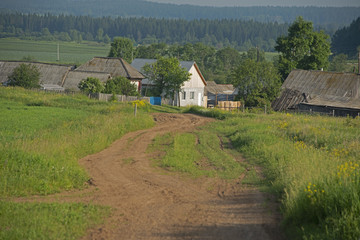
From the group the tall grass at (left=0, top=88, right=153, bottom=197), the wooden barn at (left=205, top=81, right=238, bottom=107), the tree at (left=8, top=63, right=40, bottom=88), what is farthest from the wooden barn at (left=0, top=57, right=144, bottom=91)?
the tall grass at (left=0, top=88, right=153, bottom=197)

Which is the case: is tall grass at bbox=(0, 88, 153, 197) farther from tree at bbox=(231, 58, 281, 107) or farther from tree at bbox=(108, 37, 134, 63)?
tree at bbox=(108, 37, 134, 63)

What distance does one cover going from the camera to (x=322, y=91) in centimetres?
5075

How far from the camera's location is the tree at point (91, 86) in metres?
46.6

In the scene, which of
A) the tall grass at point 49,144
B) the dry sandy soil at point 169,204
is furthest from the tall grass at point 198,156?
the tall grass at point 49,144

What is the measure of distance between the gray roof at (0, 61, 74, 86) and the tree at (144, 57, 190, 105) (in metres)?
9.81

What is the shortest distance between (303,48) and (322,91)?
1483 cm

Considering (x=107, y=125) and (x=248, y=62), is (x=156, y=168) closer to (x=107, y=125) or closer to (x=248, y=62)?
(x=107, y=125)

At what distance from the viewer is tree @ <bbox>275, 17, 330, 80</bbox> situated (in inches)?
2505

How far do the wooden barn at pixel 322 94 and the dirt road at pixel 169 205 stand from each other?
31398 millimetres

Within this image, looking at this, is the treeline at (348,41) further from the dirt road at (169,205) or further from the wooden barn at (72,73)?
the dirt road at (169,205)

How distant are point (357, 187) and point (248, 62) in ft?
132

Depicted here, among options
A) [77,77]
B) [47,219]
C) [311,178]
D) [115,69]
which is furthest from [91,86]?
[311,178]

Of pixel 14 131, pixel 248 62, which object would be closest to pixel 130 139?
pixel 14 131

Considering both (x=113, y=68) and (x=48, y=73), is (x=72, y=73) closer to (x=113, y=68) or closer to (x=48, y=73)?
(x=48, y=73)
